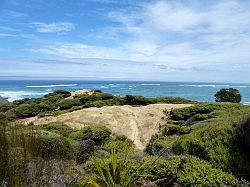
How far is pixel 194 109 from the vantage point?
71.8ft

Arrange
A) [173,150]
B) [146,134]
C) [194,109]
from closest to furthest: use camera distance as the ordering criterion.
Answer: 1. [173,150]
2. [146,134]
3. [194,109]

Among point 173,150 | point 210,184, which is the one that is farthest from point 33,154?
point 173,150

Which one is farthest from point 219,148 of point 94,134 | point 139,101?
point 139,101

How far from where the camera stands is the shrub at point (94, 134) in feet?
56.0

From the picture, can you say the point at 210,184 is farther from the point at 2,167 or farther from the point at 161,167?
the point at 2,167

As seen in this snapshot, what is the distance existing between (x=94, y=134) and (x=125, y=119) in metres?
4.95

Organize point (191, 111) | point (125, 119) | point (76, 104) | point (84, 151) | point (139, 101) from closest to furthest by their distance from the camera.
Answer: point (84, 151)
point (191, 111)
point (125, 119)
point (139, 101)
point (76, 104)

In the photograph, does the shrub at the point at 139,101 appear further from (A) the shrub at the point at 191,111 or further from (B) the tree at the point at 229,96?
(A) the shrub at the point at 191,111

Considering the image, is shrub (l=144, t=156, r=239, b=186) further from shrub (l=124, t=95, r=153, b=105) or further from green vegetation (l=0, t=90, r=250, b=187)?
shrub (l=124, t=95, r=153, b=105)

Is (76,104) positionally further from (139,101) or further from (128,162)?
(128,162)

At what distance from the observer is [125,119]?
22.3 metres

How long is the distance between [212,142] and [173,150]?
1723 mm

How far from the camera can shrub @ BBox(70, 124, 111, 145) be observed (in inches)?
672

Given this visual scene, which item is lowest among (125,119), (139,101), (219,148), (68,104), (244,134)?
(125,119)
